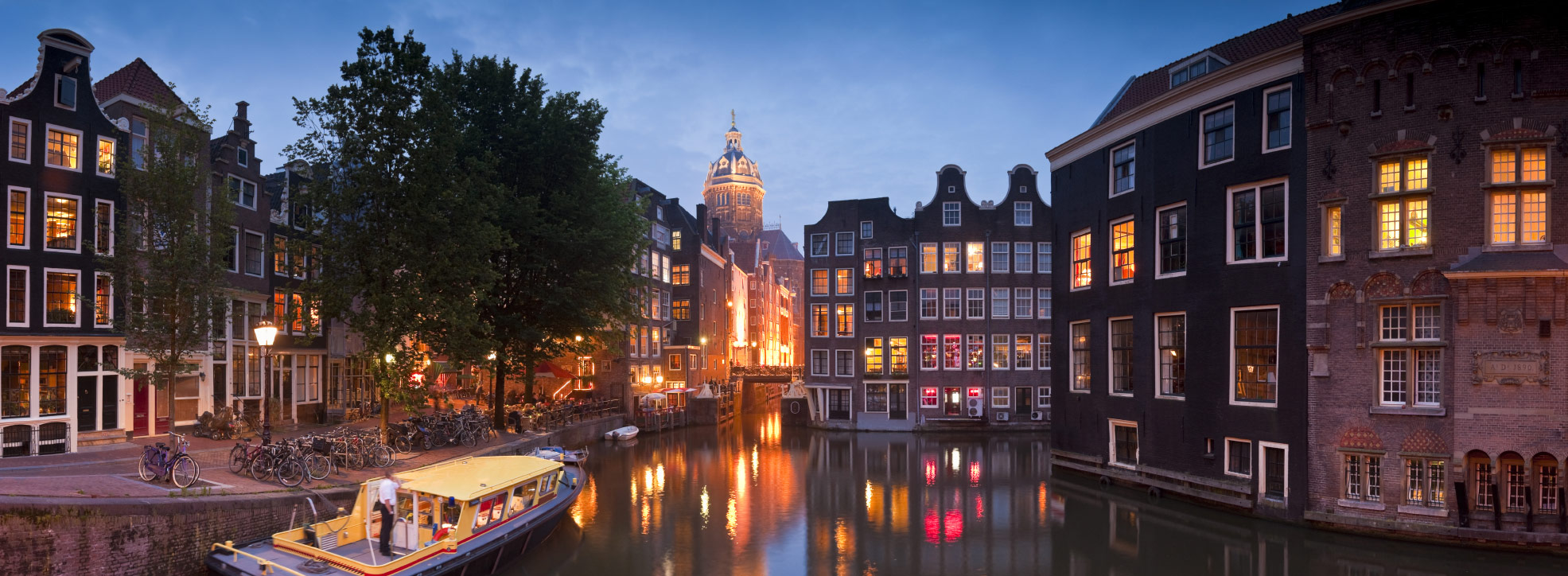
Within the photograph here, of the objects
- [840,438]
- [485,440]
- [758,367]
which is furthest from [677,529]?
[758,367]

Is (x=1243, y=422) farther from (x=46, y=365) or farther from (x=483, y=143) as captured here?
(x=46, y=365)

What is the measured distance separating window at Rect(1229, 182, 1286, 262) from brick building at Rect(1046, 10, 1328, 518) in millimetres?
44

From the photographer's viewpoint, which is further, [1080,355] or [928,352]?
[928,352]

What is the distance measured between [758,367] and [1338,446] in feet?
183

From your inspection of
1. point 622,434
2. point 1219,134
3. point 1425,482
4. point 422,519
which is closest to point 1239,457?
point 1425,482

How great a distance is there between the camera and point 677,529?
23781 millimetres

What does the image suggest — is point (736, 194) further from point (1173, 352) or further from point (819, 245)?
point (1173, 352)

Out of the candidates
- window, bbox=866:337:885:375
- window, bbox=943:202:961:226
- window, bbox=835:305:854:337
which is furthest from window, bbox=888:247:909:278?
window, bbox=866:337:885:375

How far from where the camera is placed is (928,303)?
54781 millimetres

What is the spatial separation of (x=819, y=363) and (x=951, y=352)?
27.8ft

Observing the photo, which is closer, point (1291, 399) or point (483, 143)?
point (1291, 399)

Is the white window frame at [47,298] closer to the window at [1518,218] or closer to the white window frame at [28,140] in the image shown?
→ the white window frame at [28,140]

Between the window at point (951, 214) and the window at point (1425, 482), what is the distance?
3407 cm

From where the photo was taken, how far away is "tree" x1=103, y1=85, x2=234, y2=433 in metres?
24.0
